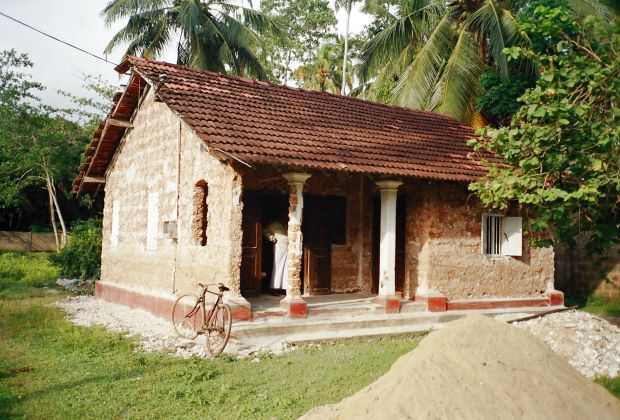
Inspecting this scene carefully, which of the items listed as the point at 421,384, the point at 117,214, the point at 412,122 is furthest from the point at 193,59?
the point at 421,384

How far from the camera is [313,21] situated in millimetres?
29094

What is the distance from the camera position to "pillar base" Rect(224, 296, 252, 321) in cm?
857

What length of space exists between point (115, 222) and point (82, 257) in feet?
13.3

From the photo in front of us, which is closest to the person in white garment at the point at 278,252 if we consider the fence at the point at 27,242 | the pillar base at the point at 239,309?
the pillar base at the point at 239,309

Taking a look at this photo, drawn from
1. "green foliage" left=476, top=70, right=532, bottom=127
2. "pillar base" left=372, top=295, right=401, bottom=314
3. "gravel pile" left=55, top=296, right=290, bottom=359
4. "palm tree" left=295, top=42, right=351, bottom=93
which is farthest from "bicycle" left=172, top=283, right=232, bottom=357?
"palm tree" left=295, top=42, right=351, bottom=93

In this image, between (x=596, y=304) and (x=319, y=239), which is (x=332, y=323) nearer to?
(x=319, y=239)

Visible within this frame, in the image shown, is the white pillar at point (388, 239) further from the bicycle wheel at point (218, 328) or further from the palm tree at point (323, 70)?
the palm tree at point (323, 70)

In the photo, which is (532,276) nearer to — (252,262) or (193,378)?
(252,262)

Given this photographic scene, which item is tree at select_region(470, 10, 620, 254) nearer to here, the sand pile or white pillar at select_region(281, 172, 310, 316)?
the sand pile

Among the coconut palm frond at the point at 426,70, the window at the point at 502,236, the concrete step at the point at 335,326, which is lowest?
the concrete step at the point at 335,326

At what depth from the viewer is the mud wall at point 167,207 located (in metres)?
9.00

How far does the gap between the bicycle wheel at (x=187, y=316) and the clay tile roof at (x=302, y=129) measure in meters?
2.49

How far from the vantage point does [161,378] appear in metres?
6.62

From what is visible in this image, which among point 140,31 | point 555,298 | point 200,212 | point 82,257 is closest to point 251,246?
point 200,212
